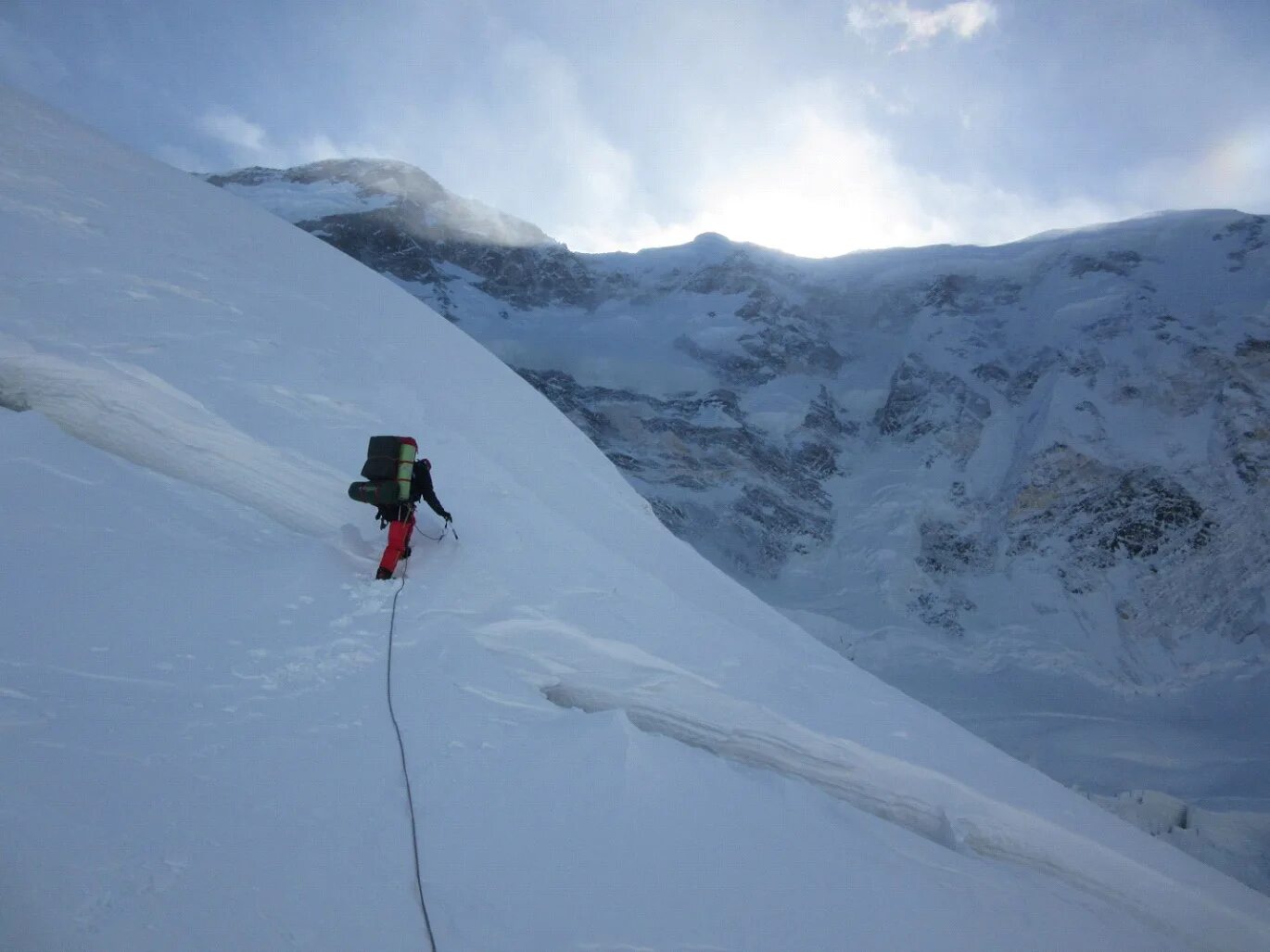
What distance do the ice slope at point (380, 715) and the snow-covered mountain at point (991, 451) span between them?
40.6 ft

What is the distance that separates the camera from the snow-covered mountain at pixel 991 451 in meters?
20.8

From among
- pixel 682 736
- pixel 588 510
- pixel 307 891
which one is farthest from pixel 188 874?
pixel 588 510

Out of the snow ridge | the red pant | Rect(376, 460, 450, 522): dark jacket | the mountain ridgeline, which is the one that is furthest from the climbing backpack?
the mountain ridgeline

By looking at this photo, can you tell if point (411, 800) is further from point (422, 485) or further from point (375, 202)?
point (375, 202)

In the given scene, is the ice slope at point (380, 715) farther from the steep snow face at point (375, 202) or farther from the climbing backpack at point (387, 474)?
the steep snow face at point (375, 202)

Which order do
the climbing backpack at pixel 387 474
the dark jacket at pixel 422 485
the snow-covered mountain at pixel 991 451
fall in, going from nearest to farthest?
the climbing backpack at pixel 387 474 < the dark jacket at pixel 422 485 < the snow-covered mountain at pixel 991 451

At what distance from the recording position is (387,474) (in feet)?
15.3

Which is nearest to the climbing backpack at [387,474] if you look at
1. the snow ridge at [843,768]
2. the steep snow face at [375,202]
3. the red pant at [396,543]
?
the red pant at [396,543]

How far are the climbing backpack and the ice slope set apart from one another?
47 centimetres

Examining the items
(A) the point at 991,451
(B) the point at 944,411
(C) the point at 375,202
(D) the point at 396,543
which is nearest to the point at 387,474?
(D) the point at 396,543

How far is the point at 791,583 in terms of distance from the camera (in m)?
27.3

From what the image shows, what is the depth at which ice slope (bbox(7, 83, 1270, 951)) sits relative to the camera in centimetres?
233

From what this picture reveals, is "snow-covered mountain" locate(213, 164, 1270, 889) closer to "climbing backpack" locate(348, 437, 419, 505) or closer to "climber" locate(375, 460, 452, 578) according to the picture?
"climber" locate(375, 460, 452, 578)

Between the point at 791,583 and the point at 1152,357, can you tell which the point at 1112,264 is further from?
the point at 791,583
